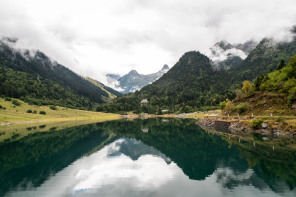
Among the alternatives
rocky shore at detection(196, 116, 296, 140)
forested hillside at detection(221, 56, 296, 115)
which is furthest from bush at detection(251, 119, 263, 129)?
forested hillside at detection(221, 56, 296, 115)

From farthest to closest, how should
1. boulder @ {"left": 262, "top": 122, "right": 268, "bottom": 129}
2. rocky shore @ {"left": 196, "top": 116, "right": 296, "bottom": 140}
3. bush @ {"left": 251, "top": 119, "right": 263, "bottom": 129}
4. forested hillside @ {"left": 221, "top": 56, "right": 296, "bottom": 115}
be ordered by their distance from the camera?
forested hillside @ {"left": 221, "top": 56, "right": 296, "bottom": 115} → bush @ {"left": 251, "top": 119, "right": 263, "bottom": 129} → boulder @ {"left": 262, "top": 122, "right": 268, "bottom": 129} → rocky shore @ {"left": 196, "top": 116, "right": 296, "bottom": 140}

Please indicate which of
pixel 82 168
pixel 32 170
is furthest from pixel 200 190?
pixel 32 170

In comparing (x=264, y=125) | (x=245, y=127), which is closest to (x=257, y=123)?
(x=264, y=125)

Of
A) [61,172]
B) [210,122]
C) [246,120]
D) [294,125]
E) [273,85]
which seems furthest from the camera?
[210,122]

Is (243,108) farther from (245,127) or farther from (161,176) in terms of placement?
(161,176)

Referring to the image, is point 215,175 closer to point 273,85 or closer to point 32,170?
point 32,170

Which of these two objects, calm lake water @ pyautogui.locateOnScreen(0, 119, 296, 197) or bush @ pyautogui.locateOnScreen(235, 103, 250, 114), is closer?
calm lake water @ pyautogui.locateOnScreen(0, 119, 296, 197)

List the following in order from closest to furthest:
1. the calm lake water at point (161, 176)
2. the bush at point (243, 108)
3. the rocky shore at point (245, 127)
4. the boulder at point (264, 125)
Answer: the calm lake water at point (161, 176), the rocky shore at point (245, 127), the boulder at point (264, 125), the bush at point (243, 108)

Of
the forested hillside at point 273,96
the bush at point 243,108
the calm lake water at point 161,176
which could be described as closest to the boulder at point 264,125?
the forested hillside at point 273,96

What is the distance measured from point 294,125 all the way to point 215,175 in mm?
42564

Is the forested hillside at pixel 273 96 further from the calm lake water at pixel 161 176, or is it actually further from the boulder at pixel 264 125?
the calm lake water at pixel 161 176

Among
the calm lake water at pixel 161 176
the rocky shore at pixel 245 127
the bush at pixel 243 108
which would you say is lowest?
the calm lake water at pixel 161 176

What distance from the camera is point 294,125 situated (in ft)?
174

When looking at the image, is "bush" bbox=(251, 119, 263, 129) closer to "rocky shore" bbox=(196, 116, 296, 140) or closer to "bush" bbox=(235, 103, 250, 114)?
"rocky shore" bbox=(196, 116, 296, 140)
